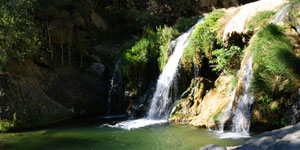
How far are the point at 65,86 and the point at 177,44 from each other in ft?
15.8

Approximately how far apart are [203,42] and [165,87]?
2.01 metres

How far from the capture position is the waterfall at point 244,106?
6.76m

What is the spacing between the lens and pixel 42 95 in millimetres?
9250

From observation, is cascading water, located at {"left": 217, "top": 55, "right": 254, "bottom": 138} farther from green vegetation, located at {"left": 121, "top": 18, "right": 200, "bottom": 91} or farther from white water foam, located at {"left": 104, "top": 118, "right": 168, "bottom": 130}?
green vegetation, located at {"left": 121, "top": 18, "right": 200, "bottom": 91}

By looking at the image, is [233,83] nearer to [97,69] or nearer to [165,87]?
[165,87]

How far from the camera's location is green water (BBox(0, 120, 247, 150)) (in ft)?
20.1

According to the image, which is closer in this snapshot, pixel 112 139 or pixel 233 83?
pixel 112 139

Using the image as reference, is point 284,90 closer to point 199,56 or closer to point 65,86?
point 199,56

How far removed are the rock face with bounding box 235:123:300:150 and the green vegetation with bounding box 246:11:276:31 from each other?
466 cm

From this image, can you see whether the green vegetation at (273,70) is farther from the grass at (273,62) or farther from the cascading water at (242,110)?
the cascading water at (242,110)

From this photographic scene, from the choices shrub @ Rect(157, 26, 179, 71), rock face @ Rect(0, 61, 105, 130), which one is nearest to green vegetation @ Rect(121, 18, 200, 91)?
shrub @ Rect(157, 26, 179, 71)

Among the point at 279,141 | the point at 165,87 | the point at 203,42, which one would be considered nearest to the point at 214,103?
the point at 203,42

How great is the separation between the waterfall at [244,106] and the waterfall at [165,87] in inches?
116

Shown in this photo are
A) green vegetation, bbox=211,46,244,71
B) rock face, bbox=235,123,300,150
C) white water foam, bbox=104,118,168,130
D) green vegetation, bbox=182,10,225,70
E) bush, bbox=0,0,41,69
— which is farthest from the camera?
green vegetation, bbox=182,10,225,70
